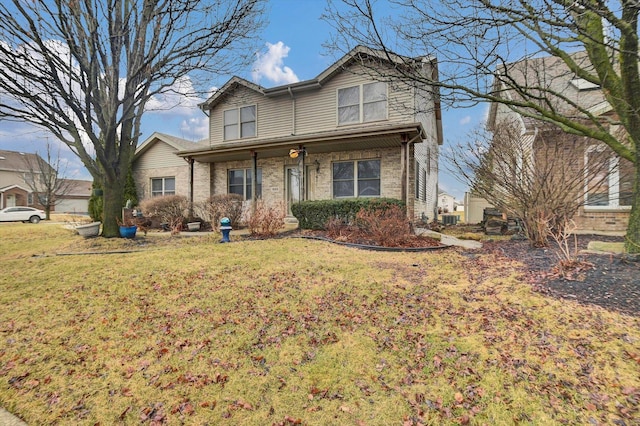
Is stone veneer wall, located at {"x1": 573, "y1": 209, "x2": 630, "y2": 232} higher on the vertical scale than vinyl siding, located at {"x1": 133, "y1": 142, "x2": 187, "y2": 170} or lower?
lower

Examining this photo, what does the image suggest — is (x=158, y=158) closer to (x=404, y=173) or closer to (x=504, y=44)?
(x=404, y=173)

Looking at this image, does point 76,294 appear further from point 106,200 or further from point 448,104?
point 448,104

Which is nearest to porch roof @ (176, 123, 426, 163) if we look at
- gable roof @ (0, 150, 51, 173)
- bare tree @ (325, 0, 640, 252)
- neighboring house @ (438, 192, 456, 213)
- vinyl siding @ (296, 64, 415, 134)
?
vinyl siding @ (296, 64, 415, 134)

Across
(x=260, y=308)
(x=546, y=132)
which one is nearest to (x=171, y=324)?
(x=260, y=308)

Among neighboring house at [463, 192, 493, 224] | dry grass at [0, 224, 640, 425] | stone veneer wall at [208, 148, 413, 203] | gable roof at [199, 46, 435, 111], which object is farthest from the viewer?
neighboring house at [463, 192, 493, 224]

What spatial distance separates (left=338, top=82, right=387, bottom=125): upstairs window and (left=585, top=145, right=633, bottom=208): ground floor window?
6316mm

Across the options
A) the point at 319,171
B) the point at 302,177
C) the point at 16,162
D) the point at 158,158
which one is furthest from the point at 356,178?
the point at 16,162

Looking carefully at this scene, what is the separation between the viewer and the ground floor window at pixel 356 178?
11297 millimetres

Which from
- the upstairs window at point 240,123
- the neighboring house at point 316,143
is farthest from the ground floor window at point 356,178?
the upstairs window at point 240,123

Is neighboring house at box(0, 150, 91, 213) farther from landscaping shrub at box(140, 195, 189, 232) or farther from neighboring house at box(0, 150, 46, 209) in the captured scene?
landscaping shrub at box(140, 195, 189, 232)

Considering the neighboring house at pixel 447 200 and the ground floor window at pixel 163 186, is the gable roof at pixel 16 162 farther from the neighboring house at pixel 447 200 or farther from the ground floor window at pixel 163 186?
the neighboring house at pixel 447 200

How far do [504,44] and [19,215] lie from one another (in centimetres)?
2955

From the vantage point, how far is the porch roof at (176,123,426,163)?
9.23 metres

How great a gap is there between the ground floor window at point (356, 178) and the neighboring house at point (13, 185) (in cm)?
3523
